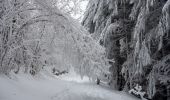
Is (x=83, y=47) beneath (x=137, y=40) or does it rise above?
beneath

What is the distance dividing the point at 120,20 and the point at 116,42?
34.7 inches

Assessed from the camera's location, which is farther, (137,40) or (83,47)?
(137,40)

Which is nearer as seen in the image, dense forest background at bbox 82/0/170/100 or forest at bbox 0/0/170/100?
forest at bbox 0/0/170/100

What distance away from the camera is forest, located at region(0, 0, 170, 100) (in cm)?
527

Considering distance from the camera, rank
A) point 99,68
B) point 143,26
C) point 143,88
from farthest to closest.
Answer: point 143,88
point 143,26
point 99,68

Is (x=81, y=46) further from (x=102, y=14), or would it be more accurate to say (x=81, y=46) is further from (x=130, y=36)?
(x=102, y=14)

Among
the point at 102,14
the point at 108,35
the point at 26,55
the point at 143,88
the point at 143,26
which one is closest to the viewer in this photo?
the point at 26,55

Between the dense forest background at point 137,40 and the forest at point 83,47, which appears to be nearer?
the forest at point 83,47

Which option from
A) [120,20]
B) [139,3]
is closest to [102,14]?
[120,20]

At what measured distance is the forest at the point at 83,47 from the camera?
17.3ft

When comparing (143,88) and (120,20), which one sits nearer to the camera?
(143,88)

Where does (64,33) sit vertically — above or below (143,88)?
above

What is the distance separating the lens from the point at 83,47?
17.3 ft

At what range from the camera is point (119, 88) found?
9617 mm
